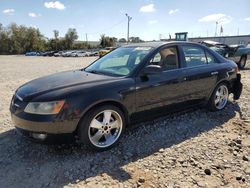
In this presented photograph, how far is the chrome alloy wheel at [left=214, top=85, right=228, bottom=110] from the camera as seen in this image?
212 inches

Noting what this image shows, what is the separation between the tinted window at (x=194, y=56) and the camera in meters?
4.68

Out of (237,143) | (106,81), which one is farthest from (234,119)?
(106,81)

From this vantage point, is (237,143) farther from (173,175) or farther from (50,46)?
(50,46)

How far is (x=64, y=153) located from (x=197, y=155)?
1.88 metres

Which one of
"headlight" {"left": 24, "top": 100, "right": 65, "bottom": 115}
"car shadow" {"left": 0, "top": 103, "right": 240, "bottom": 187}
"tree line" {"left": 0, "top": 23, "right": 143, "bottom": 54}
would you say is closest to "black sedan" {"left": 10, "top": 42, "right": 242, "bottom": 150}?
"headlight" {"left": 24, "top": 100, "right": 65, "bottom": 115}

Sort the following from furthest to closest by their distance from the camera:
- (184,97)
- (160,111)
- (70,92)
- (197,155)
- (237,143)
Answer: (184,97), (160,111), (237,143), (197,155), (70,92)

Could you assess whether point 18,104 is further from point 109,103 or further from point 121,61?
point 121,61

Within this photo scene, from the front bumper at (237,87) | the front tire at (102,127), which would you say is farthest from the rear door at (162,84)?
the front bumper at (237,87)

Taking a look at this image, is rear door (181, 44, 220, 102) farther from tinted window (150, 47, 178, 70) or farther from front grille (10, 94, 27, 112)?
front grille (10, 94, 27, 112)

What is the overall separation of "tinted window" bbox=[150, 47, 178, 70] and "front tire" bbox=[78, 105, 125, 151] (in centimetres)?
113

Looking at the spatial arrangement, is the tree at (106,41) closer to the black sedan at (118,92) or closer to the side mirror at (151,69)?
the black sedan at (118,92)

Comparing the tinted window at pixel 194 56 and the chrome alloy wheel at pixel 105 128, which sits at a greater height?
the tinted window at pixel 194 56

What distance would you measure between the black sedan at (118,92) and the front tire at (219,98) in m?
0.02

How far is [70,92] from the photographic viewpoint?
3.30 metres
